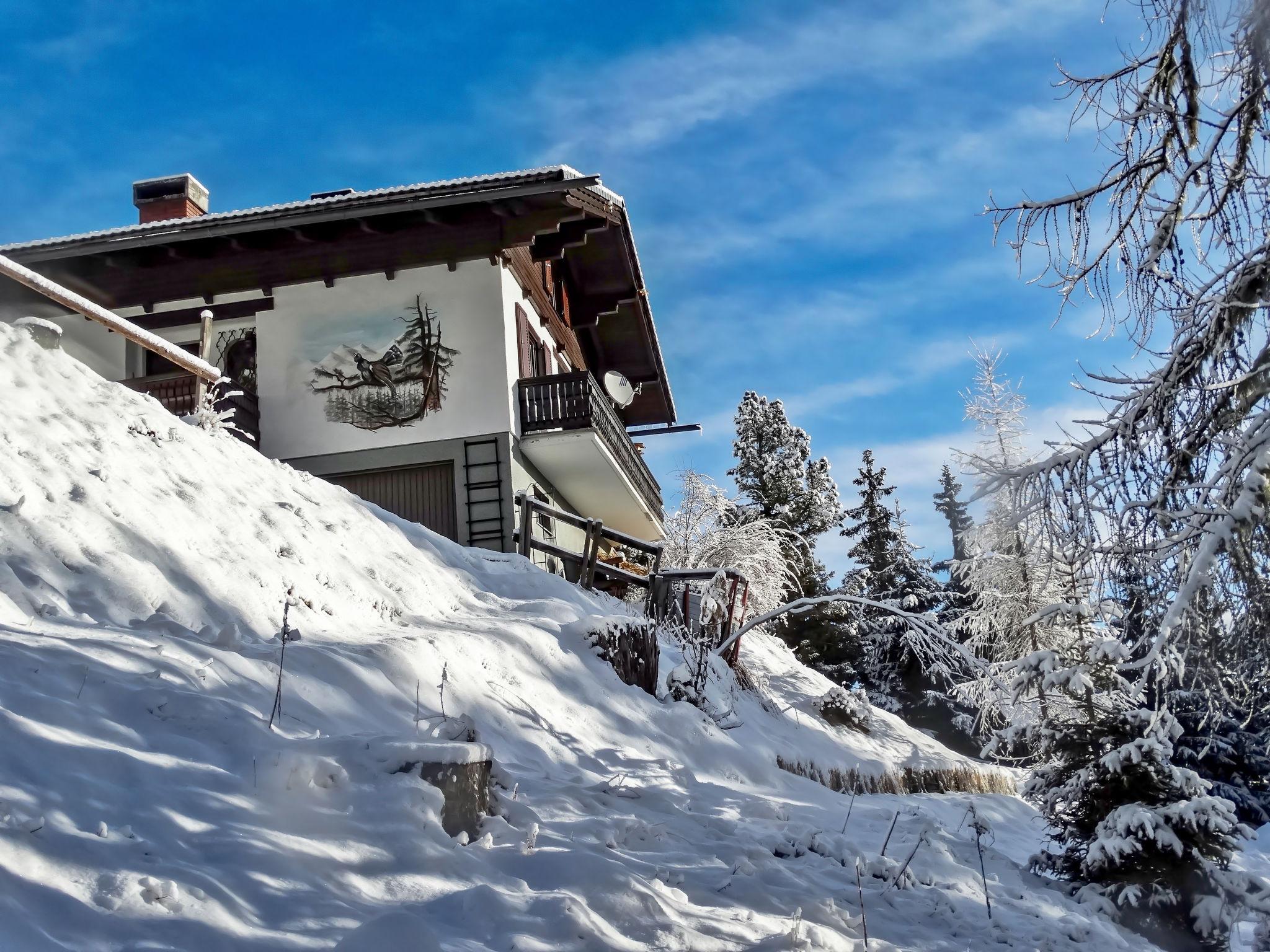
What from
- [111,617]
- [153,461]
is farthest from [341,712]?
[153,461]

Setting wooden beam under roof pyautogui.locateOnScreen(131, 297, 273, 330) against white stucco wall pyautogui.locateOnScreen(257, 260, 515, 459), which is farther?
wooden beam under roof pyautogui.locateOnScreen(131, 297, 273, 330)

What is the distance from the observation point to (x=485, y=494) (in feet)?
55.3

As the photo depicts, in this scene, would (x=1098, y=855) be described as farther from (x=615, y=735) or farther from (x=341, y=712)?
(x=341, y=712)

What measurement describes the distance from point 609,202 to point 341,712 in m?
13.6

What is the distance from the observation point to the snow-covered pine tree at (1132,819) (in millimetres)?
6426

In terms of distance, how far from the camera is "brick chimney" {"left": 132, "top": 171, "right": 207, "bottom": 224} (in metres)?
21.5

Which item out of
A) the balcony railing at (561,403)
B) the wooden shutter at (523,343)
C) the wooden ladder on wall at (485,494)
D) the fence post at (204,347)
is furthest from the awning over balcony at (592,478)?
the fence post at (204,347)

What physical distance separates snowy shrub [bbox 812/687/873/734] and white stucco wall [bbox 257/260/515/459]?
269 inches

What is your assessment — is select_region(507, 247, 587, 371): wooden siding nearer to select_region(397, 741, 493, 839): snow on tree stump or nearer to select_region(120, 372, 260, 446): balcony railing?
select_region(120, 372, 260, 446): balcony railing

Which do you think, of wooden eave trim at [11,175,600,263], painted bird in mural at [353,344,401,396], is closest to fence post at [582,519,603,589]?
painted bird in mural at [353,344,401,396]

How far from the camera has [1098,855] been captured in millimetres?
6586

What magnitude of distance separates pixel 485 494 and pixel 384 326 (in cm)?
358

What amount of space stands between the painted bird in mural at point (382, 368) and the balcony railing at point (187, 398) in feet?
6.46

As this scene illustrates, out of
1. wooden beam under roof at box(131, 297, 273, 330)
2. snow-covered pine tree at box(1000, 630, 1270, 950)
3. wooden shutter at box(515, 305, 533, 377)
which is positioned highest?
wooden beam under roof at box(131, 297, 273, 330)
